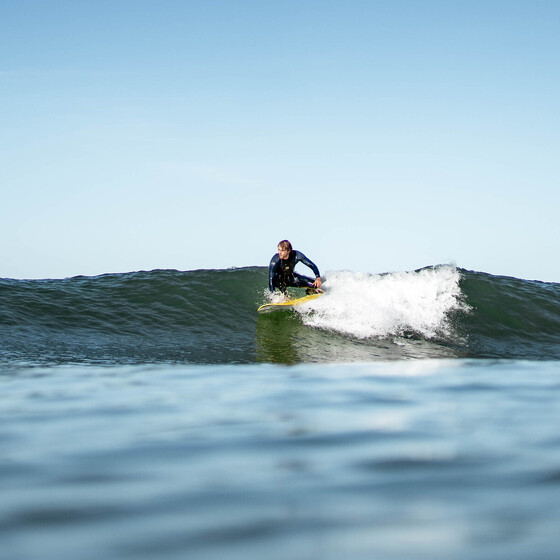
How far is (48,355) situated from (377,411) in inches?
239

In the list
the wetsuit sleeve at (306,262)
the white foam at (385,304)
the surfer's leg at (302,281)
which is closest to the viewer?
the white foam at (385,304)

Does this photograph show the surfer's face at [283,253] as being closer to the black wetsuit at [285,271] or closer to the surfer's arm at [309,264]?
the black wetsuit at [285,271]

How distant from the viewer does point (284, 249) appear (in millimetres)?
12844

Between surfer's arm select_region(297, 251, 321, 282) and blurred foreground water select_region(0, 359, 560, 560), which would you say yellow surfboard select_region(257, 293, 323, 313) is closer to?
surfer's arm select_region(297, 251, 321, 282)

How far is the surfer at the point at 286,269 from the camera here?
12898 millimetres

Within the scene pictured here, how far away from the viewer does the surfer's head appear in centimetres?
1285

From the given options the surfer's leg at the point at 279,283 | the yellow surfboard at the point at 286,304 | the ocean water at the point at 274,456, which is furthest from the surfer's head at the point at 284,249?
the ocean water at the point at 274,456

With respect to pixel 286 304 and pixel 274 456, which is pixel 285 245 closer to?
pixel 286 304

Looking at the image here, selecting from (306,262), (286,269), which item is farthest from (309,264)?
(286,269)

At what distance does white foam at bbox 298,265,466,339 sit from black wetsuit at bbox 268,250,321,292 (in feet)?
2.11

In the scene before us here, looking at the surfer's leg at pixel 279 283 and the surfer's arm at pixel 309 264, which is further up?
the surfer's arm at pixel 309 264

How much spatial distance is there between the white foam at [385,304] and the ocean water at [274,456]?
286 cm

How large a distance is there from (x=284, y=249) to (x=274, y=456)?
9863 mm

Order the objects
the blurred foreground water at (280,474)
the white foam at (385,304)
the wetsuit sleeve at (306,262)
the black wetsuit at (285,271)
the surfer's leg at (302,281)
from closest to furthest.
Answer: the blurred foreground water at (280,474)
the white foam at (385,304)
the black wetsuit at (285,271)
the wetsuit sleeve at (306,262)
the surfer's leg at (302,281)
